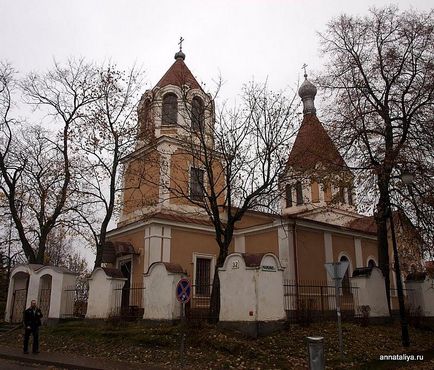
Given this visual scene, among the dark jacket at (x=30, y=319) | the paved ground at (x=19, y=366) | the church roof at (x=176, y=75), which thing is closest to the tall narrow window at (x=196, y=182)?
the church roof at (x=176, y=75)

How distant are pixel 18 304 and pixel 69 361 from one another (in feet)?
35.6

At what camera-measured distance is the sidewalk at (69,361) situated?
1143 centimetres

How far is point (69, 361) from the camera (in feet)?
40.4

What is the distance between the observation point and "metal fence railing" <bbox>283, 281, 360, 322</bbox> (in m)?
16.2

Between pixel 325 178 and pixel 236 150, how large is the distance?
3.96 metres

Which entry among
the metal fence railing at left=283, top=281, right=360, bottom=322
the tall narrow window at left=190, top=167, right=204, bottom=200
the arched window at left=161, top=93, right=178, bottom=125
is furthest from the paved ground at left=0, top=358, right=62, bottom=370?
the arched window at left=161, top=93, right=178, bottom=125

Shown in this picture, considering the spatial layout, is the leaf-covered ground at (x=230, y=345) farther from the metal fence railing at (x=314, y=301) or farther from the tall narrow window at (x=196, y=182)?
the tall narrow window at (x=196, y=182)

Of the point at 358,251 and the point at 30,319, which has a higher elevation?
the point at 358,251

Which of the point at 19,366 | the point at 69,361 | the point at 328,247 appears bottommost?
the point at 19,366

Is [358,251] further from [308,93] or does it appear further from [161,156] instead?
[308,93]

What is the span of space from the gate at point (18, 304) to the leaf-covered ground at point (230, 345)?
14.7ft

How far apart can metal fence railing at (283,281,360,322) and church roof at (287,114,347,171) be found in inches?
200

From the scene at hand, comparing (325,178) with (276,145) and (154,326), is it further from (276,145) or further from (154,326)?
(154,326)

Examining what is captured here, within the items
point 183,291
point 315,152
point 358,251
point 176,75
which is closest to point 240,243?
point 358,251
